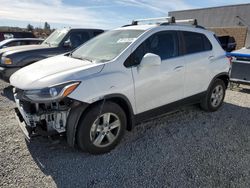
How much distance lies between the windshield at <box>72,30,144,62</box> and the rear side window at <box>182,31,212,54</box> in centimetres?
103

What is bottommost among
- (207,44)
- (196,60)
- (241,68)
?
(241,68)

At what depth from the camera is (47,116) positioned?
303 centimetres

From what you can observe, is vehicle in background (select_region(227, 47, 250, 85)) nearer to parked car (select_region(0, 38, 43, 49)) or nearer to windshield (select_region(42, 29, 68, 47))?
windshield (select_region(42, 29, 68, 47))

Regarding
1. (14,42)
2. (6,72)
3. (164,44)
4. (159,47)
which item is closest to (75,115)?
(159,47)

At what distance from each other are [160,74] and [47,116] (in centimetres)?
187

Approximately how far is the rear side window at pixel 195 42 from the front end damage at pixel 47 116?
2.52 metres

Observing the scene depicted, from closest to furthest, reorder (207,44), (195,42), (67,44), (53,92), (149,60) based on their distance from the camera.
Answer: (53,92) < (149,60) < (195,42) < (207,44) < (67,44)

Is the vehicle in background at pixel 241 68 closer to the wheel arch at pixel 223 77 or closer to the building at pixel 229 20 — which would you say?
the wheel arch at pixel 223 77

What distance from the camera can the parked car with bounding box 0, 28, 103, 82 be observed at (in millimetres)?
6206

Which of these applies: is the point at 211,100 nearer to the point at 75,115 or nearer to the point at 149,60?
the point at 149,60

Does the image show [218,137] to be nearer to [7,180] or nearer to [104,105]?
[104,105]

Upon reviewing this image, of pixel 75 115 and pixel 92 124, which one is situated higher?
pixel 75 115

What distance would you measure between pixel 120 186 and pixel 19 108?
1852 mm

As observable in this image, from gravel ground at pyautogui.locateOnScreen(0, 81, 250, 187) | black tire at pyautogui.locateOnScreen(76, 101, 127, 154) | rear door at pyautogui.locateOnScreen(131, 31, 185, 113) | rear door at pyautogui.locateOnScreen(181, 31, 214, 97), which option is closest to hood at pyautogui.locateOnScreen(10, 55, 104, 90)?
black tire at pyautogui.locateOnScreen(76, 101, 127, 154)
